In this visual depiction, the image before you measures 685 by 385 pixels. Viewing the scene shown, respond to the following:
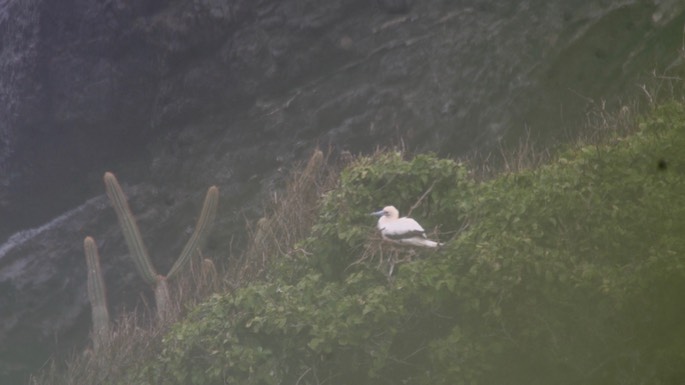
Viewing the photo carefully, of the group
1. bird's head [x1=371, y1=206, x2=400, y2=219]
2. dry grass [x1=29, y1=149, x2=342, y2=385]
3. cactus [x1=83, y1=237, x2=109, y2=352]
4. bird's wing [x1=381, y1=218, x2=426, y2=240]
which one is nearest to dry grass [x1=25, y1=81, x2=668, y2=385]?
dry grass [x1=29, y1=149, x2=342, y2=385]

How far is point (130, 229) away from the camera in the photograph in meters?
13.0

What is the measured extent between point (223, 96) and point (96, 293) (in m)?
3.10

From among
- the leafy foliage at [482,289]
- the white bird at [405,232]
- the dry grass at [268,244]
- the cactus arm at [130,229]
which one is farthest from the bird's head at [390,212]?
the cactus arm at [130,229]

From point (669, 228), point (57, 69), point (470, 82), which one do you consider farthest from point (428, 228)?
point (57, 69)

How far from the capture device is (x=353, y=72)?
1353cm

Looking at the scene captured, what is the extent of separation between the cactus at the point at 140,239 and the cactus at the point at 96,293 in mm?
489

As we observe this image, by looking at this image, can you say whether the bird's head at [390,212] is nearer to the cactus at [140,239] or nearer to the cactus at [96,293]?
the cactus at [140,239]

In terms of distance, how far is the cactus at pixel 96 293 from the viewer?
12.8 m

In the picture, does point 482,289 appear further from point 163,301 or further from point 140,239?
point 140,239

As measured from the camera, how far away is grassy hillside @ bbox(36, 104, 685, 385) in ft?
23.0

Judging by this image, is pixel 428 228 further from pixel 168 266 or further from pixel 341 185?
pixel 168 266

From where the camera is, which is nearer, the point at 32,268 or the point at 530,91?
the point at 530,91

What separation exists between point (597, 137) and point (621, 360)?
3713 millimetres

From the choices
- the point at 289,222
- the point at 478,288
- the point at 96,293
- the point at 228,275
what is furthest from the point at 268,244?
the point at 96,293
